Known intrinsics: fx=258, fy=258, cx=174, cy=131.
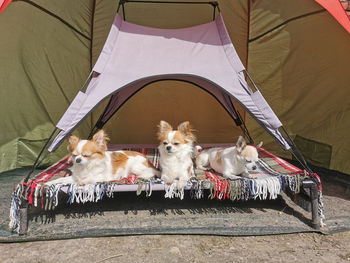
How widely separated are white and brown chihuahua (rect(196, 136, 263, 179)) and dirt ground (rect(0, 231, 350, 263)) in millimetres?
740

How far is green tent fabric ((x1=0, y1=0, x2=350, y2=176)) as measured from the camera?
12.3 feet

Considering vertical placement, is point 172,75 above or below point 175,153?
above

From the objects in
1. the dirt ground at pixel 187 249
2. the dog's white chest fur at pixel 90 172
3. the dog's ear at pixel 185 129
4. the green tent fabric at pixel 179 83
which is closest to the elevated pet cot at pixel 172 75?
the dog's white chest fur at pixel 90 172

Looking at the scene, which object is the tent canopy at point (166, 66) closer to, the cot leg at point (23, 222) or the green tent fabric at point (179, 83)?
the cot leg at point (23, 222)

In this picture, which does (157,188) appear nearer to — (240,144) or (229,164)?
(229,164)

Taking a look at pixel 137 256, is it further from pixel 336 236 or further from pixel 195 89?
pixel 195 89

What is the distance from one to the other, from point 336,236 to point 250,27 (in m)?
3.72

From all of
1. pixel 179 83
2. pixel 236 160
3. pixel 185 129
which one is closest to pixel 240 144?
pixel 236 160

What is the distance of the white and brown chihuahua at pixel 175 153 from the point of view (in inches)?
108

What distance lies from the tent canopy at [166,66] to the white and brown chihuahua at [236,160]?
0.30 m

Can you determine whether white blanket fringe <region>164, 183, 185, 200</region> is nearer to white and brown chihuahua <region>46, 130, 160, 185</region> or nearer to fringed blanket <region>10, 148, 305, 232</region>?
fringed blanket <region>10, 148, 305, 232</region>

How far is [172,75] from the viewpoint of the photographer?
2.94 meters

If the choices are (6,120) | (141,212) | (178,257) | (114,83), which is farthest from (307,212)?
(6,120)

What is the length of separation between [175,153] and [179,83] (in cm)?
239
